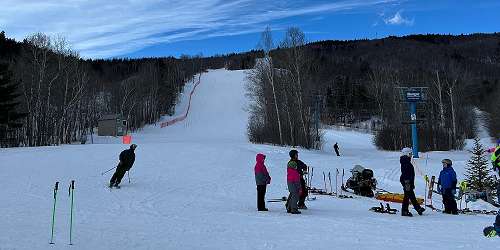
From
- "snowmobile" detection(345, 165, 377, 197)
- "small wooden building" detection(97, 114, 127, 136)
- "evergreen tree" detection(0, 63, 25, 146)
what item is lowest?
"snowmobile" detection(345, 165, 377, 197)

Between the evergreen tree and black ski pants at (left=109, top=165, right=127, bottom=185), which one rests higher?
the evergreen tree

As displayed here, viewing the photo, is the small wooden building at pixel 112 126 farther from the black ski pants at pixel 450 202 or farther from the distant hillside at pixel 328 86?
the black ski pants at pixel 450 202

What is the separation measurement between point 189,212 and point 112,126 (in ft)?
180

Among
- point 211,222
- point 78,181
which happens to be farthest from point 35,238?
point 78,181

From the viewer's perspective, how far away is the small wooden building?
215 feet

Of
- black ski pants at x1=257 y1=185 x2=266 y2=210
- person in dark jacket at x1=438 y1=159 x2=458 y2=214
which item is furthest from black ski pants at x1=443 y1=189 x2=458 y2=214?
black ski pants at x1=257 y1=185 x2=266 y2=210

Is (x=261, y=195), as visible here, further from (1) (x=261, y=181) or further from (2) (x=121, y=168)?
(2) (x=121, y=168)

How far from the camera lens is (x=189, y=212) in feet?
44.8

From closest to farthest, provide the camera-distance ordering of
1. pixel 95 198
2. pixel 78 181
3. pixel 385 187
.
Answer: pixel 95 198 < pixel 78 181 < pixel 385 187

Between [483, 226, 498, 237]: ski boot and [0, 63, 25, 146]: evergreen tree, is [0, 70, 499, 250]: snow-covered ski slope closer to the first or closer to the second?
[483, 226, 498, 237]: ski boot

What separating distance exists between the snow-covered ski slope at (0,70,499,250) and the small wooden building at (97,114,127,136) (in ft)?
115

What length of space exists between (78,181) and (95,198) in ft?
14.2

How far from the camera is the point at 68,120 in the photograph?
53.5 metres

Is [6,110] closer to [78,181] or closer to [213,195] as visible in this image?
[78,181]
